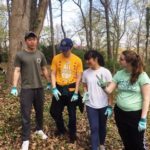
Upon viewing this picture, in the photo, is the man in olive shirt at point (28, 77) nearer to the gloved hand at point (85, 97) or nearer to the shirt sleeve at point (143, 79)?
the gloved hand at point (85, 97)

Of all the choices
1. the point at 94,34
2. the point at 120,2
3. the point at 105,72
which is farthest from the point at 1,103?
the point at 94,34

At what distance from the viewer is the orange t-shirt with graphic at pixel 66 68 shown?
6.37 m

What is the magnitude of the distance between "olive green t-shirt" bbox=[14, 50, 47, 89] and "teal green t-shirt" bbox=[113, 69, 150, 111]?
1630 mm

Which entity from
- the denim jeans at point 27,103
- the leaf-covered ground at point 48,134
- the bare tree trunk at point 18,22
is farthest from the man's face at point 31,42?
the bare tree trunk at point 18,22

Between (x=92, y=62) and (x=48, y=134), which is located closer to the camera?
(x=92, y=62)

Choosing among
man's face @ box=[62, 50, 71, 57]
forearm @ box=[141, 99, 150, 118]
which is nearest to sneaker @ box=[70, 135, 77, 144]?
man's face @ box=[62, 50, 71, 57]

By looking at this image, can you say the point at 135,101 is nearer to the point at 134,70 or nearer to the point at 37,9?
the point at 134,70

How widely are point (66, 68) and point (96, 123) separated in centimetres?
113

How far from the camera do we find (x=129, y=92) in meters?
5.26

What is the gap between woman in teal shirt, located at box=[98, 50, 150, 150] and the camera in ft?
16.7

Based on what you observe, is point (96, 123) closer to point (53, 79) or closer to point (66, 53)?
point (53, 79)

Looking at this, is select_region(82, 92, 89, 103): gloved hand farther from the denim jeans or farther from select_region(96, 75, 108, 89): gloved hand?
the denim jeans

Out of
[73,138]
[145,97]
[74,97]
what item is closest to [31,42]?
[74,97]

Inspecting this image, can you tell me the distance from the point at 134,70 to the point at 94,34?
40309 millimetres
